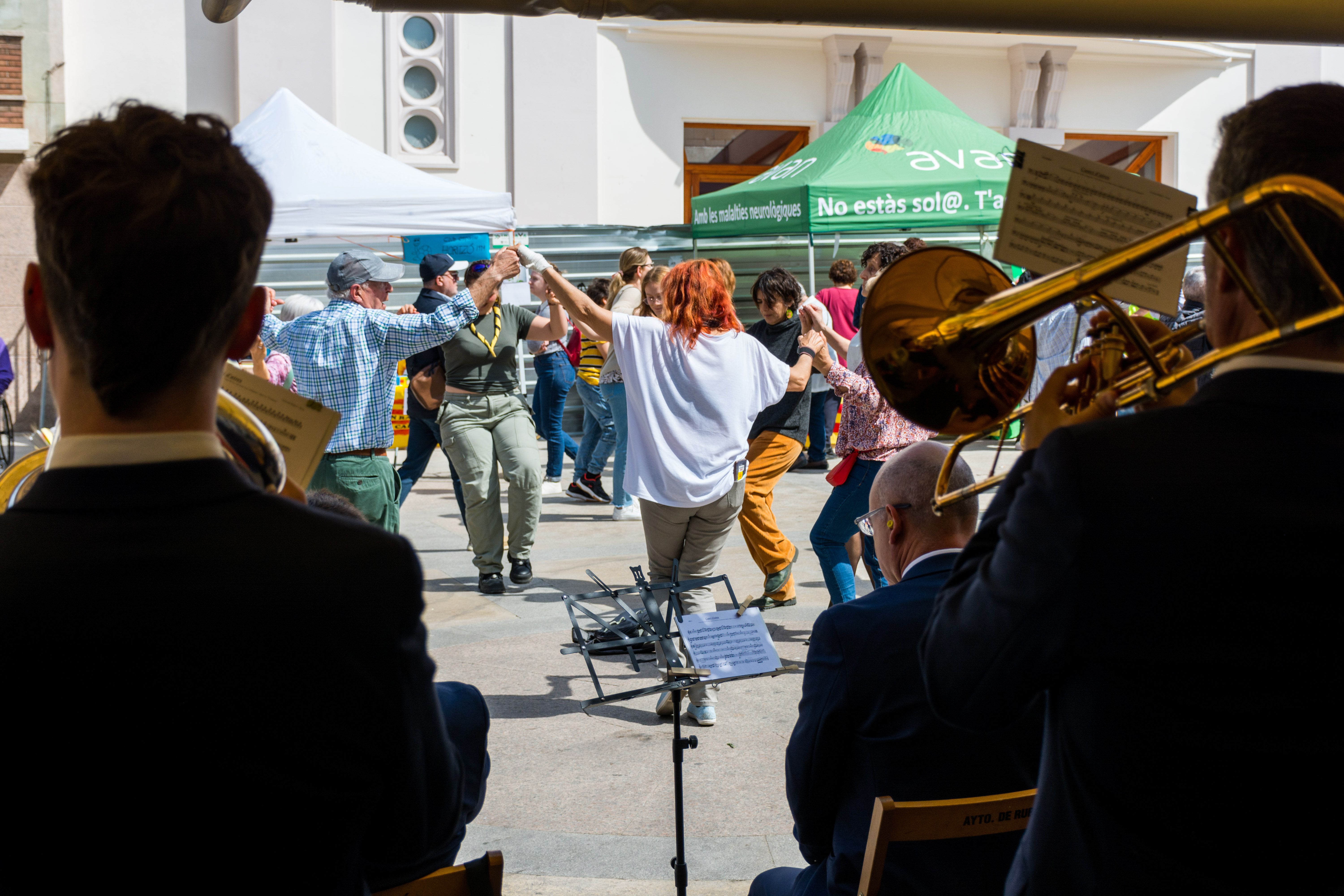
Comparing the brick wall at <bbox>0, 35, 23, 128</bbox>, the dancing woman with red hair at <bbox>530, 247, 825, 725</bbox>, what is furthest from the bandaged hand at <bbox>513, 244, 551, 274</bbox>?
the brick wall at <bbox>0, 35, 23, 128</bbox>

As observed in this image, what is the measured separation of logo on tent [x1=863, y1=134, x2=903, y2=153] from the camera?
10.9 metres

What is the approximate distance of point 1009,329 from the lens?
139 cm

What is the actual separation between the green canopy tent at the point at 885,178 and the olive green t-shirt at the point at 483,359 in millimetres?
4881

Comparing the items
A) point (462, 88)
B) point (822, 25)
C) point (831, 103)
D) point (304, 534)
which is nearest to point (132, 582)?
point (304, 534)

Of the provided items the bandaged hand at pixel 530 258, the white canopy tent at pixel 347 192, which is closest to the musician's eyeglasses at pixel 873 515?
the bandaged hand at pixel 530 258

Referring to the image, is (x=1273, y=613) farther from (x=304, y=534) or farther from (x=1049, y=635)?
(x=304, y=534)

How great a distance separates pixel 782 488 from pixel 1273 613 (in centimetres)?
823

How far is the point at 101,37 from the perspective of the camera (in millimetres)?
12438

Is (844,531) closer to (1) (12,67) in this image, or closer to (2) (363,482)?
(2) (363,482)

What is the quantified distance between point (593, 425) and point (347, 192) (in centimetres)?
239

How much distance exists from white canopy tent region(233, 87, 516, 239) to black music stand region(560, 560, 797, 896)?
11.5 feet

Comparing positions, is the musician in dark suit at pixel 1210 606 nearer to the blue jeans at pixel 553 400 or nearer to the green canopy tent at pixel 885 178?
the blue jeans at pixel 553 400

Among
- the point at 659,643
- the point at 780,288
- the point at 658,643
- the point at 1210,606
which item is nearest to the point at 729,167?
the point at 780,288

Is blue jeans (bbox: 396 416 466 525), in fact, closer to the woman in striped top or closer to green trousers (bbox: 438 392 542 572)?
green trousers (bbox: 438 392 542 572)
